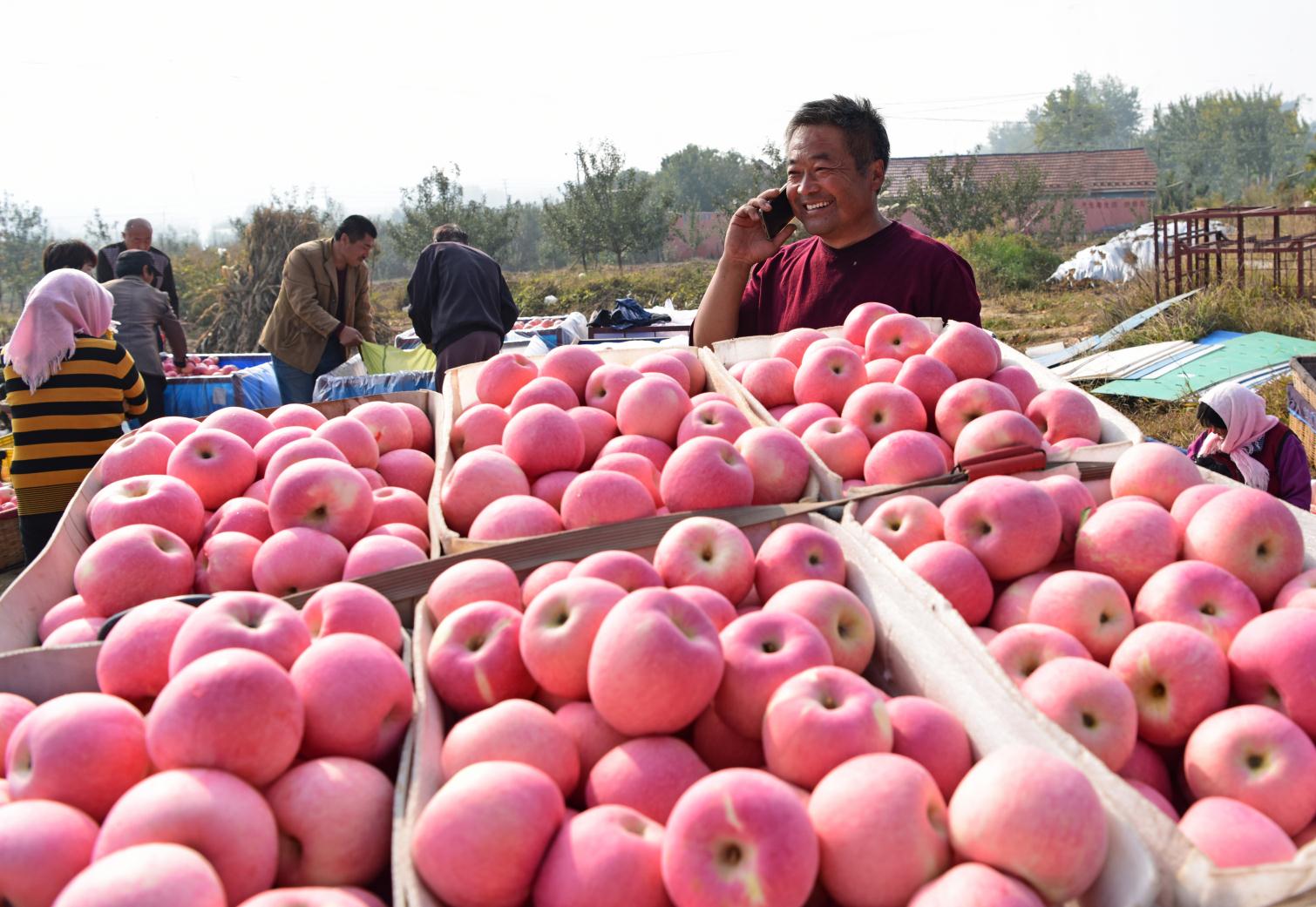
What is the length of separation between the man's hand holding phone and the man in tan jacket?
3809 millimetres

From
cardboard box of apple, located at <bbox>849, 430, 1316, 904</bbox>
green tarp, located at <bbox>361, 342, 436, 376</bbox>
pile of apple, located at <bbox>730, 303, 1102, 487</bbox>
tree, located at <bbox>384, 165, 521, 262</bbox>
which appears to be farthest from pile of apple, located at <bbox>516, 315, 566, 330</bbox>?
tree, located at <bbox>384, 165, 521, 262</bbox>

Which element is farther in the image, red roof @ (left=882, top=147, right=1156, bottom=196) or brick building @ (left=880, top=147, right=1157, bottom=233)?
red roof @ (left=882, top=147, right=1156, bottom=196)

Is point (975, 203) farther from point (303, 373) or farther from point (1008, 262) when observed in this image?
point (303, 373)

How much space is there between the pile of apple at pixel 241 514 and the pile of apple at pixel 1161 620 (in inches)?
43.6

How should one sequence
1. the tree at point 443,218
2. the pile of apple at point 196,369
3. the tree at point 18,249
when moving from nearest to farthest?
the pile of apple at point 196,369 < the tree at point 443,218 < the tree at point 18,249

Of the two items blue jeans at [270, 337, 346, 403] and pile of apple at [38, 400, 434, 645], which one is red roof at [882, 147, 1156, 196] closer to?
blue jeans at [270, 337, 346, 403]

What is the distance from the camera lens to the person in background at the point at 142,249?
7787mm

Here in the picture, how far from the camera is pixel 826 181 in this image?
3.61m

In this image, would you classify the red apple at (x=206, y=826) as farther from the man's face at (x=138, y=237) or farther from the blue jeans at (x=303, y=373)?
the man's face at (x=138, y=237)

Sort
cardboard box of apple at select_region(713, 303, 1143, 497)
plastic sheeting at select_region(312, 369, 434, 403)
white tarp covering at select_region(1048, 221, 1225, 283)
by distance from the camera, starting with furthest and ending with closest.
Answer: white tarp covering at select_region(1048, 221, 1225, 283) → plastic sheeting at select_region(312, 369, 434, 403) → cardboard box of apple at select_region(713, 303, 1143, 497)

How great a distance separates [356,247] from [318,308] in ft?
1.75

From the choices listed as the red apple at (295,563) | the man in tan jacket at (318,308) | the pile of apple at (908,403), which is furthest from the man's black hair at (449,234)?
the red apple at (295,563)

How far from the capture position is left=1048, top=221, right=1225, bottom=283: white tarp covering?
2153 centimetres

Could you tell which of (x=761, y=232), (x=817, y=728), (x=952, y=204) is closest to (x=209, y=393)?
(x=761, y=232)
